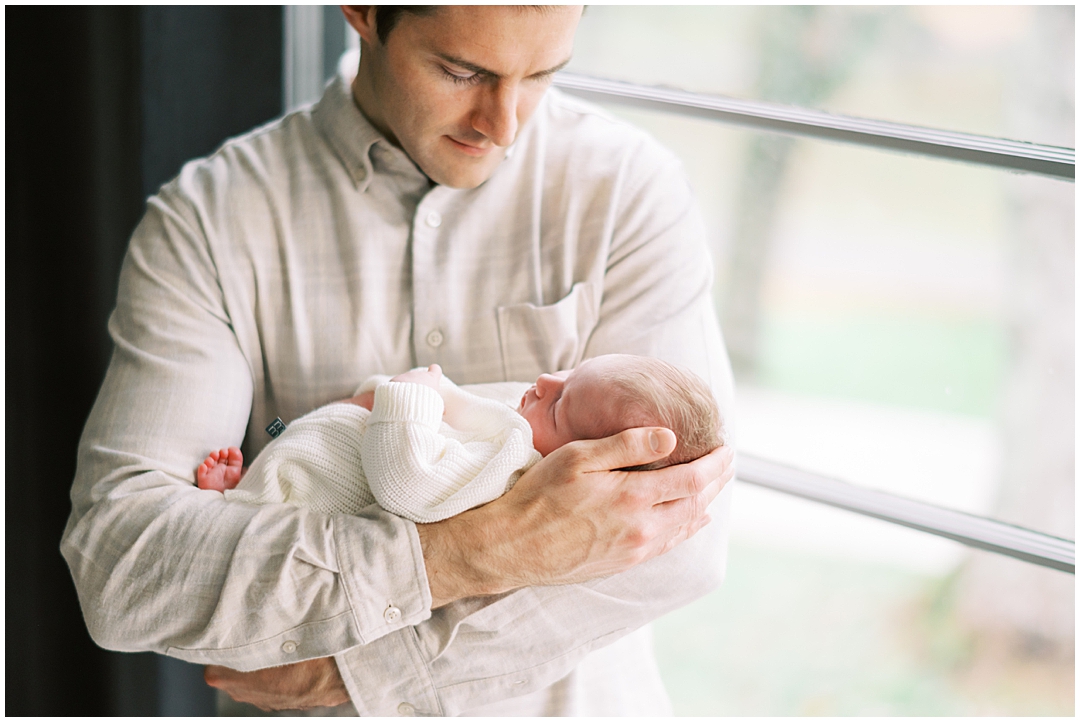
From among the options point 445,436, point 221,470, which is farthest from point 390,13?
point 221,470

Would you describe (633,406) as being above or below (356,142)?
below

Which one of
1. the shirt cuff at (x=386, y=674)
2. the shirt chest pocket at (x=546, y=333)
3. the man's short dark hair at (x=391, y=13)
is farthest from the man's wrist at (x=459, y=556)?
the man's short dark hair at (x=391, y=13)

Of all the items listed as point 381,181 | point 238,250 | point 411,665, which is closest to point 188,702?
point 411,665

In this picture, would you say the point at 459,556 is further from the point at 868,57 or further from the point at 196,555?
the point at 868,57

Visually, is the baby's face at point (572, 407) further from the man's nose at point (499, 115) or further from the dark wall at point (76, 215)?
the dark wall at point (76, 215)

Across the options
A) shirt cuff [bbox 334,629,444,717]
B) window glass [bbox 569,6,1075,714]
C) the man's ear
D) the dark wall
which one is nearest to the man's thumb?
shirt cuff [bbox 334,629,444,717]

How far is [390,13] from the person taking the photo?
142 cm

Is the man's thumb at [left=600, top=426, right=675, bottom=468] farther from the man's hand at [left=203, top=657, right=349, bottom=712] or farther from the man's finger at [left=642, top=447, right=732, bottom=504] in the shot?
the man's hand at [left=203, top=657, right=349, bottom=712]

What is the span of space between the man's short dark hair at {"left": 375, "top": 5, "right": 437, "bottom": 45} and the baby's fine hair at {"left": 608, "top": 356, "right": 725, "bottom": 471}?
67cm

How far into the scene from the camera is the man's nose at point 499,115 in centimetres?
141

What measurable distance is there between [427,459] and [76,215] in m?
1.41

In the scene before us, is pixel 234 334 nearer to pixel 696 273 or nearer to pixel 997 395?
pixel 696 273

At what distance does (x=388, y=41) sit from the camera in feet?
4.77

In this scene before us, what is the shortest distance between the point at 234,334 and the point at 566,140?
2.34 feet
